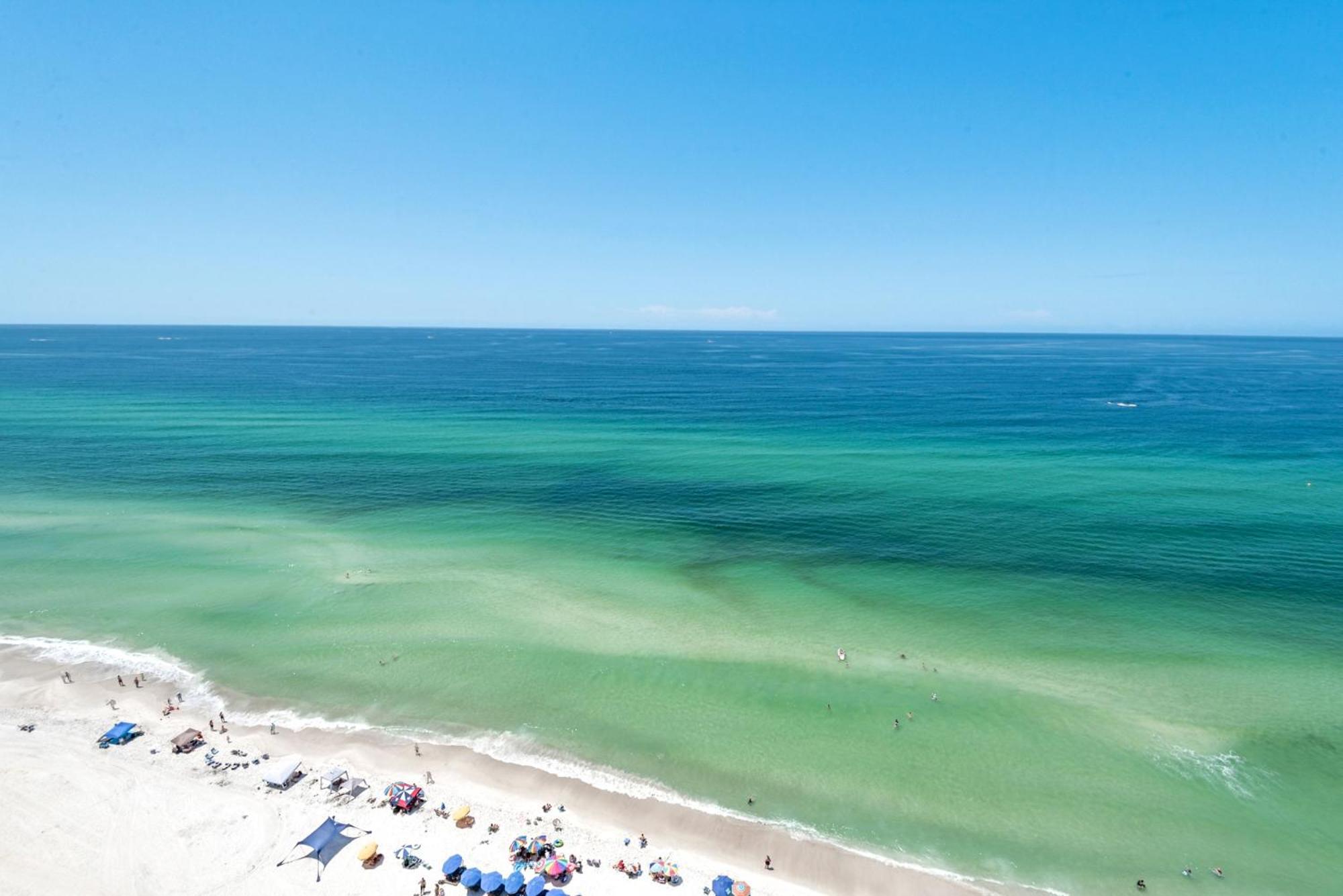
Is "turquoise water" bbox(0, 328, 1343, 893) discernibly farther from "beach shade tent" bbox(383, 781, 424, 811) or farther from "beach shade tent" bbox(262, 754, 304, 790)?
"beach shade tent" bbox(383, 781, 424, 811)

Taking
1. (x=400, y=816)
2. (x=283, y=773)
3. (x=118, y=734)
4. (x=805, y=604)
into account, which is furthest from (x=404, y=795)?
(x=805, y=604)

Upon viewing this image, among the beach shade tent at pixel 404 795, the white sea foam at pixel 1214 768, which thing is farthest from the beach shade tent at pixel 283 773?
the white sea foam at pixel 1214 768

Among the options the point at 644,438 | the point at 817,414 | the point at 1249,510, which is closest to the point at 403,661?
the point at 644,438

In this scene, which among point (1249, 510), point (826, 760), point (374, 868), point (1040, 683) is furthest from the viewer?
point (1249, 510)

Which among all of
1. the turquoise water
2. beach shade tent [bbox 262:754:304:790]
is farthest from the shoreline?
the turquoise water

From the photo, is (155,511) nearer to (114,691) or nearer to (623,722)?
(114,691)
